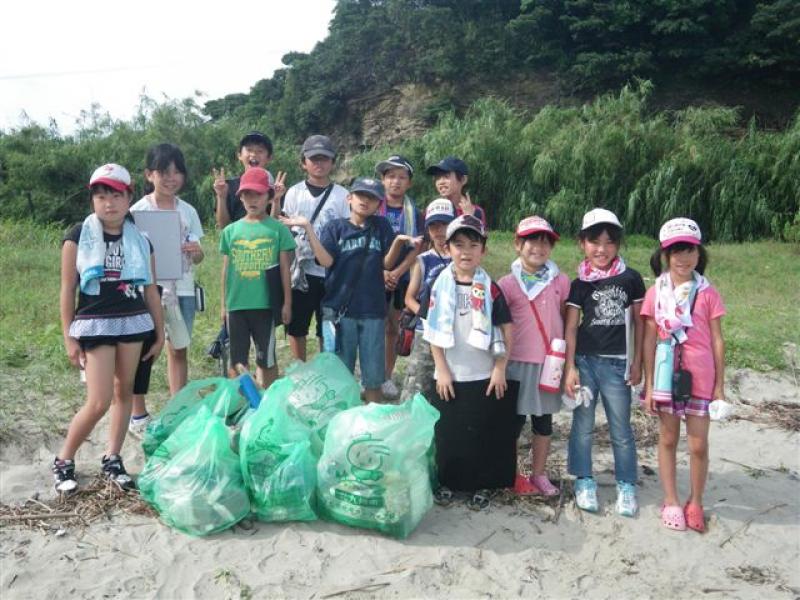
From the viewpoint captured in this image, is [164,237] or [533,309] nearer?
[533,309]

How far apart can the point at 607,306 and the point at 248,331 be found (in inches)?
84.5

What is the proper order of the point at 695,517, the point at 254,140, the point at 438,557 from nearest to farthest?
the point at 438,557 → the point at 695,517 → the point at 254,140

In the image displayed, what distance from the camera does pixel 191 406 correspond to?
11.7ft

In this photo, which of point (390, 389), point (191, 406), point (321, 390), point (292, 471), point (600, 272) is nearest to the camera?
point (292, 471)

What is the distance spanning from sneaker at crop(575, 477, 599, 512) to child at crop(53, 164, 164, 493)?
7.52 ft

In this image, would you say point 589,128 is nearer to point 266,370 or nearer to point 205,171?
point 205,171

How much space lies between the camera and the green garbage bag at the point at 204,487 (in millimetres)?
2977

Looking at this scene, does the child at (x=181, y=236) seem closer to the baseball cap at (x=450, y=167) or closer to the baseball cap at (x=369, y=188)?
the baseball cap at (x=369, y=188)

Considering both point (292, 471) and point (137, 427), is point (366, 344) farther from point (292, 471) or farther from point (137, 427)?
point (137, 427)

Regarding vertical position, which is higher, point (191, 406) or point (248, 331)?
point (248, 331)

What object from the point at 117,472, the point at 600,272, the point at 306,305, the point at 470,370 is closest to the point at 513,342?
the point at 470,370

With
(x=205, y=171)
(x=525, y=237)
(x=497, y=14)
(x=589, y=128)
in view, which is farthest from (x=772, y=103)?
(x=525, y=237)

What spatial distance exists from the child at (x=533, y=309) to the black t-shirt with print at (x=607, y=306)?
12 cm

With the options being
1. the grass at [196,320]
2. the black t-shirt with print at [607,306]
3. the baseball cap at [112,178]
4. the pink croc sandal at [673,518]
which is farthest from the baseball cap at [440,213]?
the grass at [196,320]
